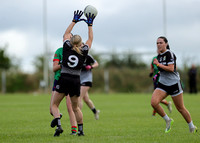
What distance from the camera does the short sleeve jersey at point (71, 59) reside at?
294 inches

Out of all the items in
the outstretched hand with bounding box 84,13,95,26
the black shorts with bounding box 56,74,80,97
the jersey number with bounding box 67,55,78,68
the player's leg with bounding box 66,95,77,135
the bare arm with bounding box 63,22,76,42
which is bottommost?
the player's leg with bounding box 66,95,77,135

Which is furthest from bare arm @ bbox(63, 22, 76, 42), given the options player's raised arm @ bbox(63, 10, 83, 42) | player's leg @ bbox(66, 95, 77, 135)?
player's leg @ bbox(66, 95, 77, 135)

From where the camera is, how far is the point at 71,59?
7.46m

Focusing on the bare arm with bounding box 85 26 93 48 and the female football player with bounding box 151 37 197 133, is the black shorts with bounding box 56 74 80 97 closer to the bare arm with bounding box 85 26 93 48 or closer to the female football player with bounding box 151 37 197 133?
the bare arm with bounding box 85 26 93 48

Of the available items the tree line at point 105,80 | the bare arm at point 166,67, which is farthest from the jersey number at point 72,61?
the tree line at point 105,80

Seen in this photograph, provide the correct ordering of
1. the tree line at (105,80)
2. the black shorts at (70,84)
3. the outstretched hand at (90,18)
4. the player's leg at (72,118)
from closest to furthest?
the black shorts at (70,84) < the outstretched hand at (90,18) < the player's leg at (72,118) < the tree line at (105,80)

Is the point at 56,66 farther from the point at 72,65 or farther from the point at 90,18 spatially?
the point at 90,18

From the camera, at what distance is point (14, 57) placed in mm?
53875

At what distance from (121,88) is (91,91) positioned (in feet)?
10.4

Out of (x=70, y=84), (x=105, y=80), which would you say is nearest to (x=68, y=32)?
(x=70, y=84)

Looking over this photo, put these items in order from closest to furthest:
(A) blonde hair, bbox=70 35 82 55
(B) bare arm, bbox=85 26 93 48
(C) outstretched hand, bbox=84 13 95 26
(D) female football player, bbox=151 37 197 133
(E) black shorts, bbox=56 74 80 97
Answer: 1. (A) blonde hair, bbox=70 35 82 55
2. (E) black shorts, bbox=56 74 80 97
3. (B) bare arm, bbox=85 26 93 48
4. (C) outstretched hand, bbox=84 13 95 26
5. (D) female football player, bbox=151 37 197 133

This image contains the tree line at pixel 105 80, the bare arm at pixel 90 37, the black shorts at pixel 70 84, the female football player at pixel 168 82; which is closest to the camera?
the black shorts at pixel 70 84

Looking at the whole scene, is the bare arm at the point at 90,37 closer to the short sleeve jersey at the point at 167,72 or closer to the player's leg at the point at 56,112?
the player's leg at the point at 56,112

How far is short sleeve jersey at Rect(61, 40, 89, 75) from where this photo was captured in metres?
7.46
